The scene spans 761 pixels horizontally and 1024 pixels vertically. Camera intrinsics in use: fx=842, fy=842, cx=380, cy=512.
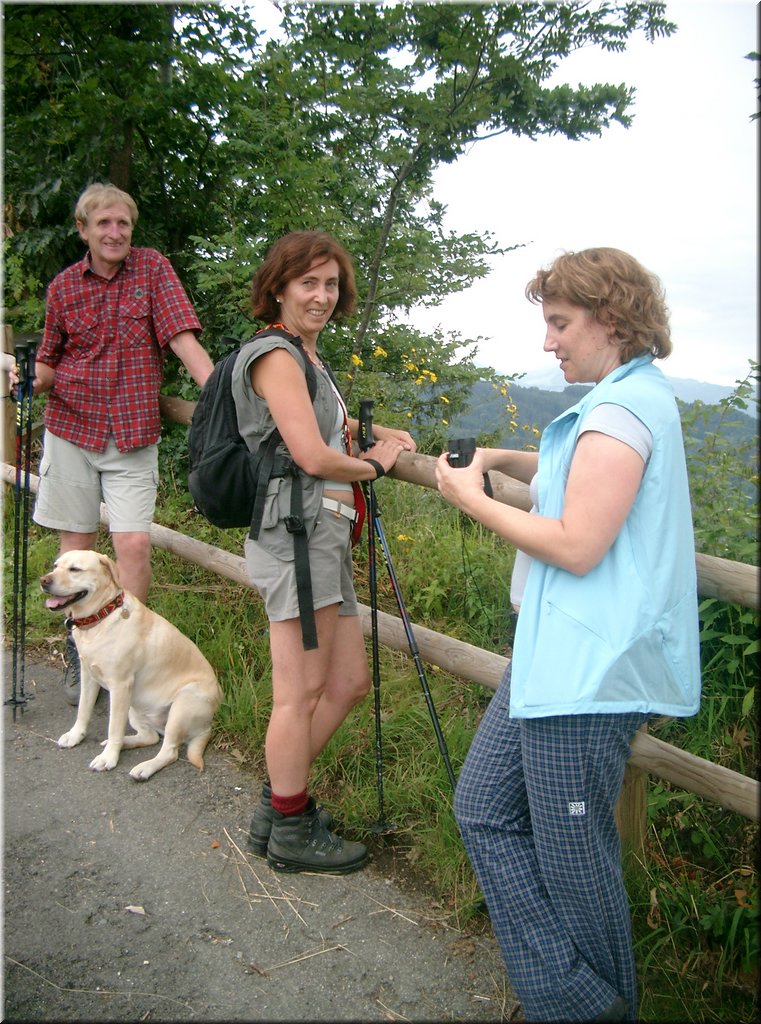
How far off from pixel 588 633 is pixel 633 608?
4.6 inches

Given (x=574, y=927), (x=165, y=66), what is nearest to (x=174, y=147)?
(x=165, y=66)

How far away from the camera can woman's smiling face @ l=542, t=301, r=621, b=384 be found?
6.68 ft

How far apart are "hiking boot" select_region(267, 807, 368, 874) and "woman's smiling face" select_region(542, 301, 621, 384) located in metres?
1.83

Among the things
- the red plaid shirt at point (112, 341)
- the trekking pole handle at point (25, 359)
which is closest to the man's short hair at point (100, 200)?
the red plaid shirt at point (112, 341)

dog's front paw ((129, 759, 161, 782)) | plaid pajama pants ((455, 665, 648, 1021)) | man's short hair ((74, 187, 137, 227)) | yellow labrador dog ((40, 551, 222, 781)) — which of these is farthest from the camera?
man's short hair ((74, 187, 137, 227))

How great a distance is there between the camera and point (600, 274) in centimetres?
198

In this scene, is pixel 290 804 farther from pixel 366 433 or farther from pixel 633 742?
pixel 366 433

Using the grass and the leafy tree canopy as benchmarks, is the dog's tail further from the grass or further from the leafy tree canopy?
the leafy tree canopy

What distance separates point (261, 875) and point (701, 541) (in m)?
2.05

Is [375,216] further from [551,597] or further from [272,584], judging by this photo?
[551,597]

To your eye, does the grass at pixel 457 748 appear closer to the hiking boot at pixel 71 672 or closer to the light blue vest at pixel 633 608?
the hiking boot at pixel 71 672

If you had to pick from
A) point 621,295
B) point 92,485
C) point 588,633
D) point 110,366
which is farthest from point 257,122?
point 588,633

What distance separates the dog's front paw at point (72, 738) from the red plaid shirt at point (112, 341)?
51.2 inches

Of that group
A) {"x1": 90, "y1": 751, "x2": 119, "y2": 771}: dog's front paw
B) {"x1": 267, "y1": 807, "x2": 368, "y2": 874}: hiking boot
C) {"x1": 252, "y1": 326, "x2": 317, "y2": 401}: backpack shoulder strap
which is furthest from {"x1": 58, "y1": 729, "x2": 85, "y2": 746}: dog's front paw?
{"x1": 252, "y1": 326, "x2": 317, "y2": 401}: backpack shoulder strap
